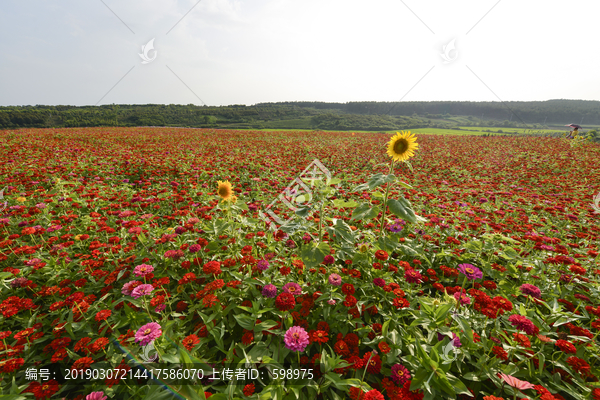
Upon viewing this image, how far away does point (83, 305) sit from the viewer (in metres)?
1.85

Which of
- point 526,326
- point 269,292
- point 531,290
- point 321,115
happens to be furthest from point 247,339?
point 321,115

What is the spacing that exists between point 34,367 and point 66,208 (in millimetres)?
3487

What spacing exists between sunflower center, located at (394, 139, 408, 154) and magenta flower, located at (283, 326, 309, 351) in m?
2.19

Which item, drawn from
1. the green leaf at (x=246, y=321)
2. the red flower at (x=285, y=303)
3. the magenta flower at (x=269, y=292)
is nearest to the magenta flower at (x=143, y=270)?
the green leaf at (x=246, y=321)

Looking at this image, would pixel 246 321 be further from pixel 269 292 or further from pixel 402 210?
pixel 402 210

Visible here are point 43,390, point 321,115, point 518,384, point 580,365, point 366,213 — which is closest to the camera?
point 518,384

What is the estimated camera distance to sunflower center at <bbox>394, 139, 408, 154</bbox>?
8.50 feet

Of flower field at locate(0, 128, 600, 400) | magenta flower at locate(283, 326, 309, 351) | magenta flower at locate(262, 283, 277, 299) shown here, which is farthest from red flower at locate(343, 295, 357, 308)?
magenta flower at locate(262, 283, 277, 299)

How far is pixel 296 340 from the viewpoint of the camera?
150 cm

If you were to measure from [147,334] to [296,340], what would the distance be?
0.99 meters

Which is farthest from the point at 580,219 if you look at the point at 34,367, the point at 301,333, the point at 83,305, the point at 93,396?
the point at 34,367

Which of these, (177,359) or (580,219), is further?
(580,219)

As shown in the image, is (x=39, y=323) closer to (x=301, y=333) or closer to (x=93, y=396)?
(x=93, y=396)

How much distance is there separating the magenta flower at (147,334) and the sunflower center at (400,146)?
282 cm
